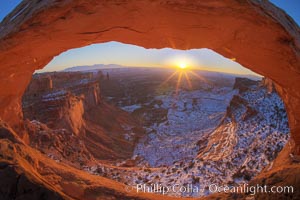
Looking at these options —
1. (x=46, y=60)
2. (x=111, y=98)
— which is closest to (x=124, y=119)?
(x=111, y=98)

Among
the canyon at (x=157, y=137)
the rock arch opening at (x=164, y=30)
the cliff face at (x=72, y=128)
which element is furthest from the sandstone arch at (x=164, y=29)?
the cliff face at (x=72, y=128)

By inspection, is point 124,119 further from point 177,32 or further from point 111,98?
point 177,32

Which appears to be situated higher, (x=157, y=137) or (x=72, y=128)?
(x=72, y=128)

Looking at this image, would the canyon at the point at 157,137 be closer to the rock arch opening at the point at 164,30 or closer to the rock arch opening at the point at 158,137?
the rock arch opening at the point at 158,137

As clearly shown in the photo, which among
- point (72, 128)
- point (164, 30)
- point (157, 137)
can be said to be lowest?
point (157, 137)

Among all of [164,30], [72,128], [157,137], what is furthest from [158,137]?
[164,30]

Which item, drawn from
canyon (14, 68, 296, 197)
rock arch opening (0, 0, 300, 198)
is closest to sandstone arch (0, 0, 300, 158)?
rock arch opening (0, 0, 300, 198)

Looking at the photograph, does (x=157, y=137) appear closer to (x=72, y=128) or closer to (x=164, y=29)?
(x=72, y=128)
